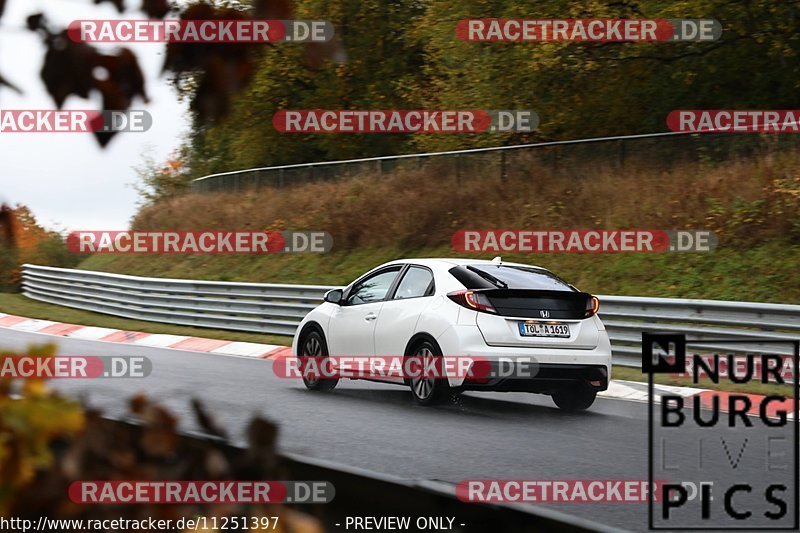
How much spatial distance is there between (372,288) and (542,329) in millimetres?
2506

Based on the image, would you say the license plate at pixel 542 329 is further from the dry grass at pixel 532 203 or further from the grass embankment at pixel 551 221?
the dry grass at pixel 532 203

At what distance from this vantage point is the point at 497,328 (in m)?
10.7

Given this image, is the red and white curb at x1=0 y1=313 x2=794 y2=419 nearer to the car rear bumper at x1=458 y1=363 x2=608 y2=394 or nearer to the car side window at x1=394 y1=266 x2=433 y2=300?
the car rear bumper at x1=458 y1=363 x2=608 y2=394

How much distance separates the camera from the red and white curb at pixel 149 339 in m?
19.0

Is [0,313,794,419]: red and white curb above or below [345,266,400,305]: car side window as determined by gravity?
below

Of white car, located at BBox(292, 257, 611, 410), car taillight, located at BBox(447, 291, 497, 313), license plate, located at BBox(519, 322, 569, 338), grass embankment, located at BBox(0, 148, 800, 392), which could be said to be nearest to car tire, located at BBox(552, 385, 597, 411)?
white car, located at BBox(292, 257, 611, 410)

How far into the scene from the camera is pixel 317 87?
124 ft

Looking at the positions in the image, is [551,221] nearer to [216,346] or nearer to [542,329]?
[216,346]

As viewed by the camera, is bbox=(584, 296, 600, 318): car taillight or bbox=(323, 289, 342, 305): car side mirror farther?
bbox=(323, 289, 342, 305): car side mirror

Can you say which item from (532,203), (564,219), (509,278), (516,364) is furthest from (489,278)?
(532,203)

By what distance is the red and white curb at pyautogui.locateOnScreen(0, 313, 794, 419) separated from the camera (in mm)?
12759

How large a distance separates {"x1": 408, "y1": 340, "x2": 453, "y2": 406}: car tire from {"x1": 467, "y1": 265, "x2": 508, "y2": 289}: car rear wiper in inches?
33.2

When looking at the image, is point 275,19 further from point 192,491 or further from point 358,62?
point 358,62

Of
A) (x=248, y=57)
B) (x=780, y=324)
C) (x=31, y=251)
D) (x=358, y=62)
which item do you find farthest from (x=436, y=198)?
(x=248, y=57)
